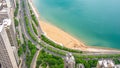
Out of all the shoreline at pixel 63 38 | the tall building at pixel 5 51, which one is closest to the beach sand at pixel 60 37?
the shoreline at pixel 63 38

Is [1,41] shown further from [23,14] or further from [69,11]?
[69,11]

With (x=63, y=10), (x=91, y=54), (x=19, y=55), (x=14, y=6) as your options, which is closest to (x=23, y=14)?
(x=14, y=6)

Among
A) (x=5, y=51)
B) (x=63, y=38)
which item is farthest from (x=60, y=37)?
(x=5, y=51)

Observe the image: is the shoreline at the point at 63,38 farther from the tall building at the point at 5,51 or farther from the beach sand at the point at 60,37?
A: the tall building at the point at 5,51

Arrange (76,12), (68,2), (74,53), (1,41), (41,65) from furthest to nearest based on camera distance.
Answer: (68,2) < (76,12) < (74,53) < (41,65) < (1,41)

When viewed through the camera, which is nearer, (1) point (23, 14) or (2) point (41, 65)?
(2) point (41, 65)

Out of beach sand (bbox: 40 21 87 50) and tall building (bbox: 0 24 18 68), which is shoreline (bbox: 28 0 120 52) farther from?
tall building (bbox: 0 24 18 68)

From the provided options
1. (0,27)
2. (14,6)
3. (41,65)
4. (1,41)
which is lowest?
(41,65)

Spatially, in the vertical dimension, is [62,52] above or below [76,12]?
below
